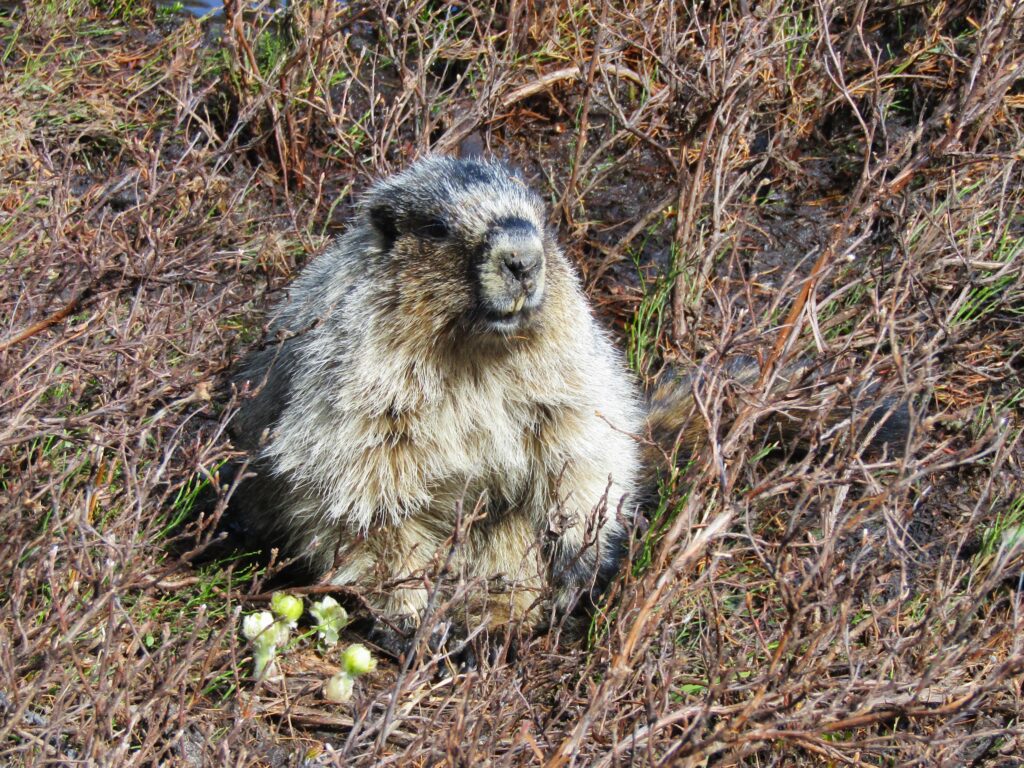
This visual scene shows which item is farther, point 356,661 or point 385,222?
point 385,222

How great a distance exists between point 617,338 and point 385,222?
1.67 meters

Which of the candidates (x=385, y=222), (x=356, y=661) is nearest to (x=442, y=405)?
(x=385, y=222)

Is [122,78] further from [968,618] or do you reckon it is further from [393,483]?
[968,618]

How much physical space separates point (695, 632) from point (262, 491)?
180 cm

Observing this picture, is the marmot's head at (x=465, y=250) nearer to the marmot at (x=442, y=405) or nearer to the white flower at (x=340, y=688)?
the marmot at (x=442, y=405)

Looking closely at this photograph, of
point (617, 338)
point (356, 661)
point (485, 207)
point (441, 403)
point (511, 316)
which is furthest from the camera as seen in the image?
point (617, 338)

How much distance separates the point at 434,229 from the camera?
165 inches

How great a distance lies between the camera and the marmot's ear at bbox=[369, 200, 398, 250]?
4.30m

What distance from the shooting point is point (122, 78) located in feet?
20.7

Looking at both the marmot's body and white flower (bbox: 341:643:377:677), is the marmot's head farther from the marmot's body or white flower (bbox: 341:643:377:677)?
white flower (bbox: 341:643:377:677)

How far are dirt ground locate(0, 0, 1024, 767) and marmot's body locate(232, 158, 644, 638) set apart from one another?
10.5 inches

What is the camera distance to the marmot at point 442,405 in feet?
13.6

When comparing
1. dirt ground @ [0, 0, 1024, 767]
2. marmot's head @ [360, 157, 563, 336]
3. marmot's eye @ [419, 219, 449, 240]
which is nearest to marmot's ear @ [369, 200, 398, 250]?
marmot's head @ [360, 157, 563, 336]

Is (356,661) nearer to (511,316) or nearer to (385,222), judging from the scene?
(511,316)
